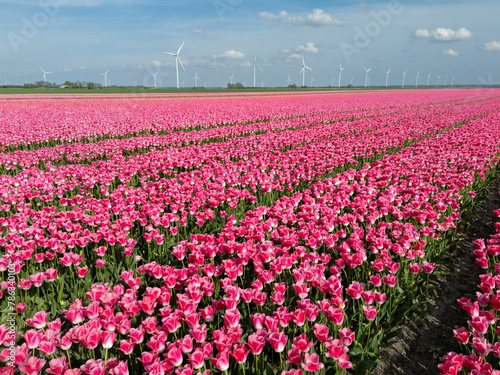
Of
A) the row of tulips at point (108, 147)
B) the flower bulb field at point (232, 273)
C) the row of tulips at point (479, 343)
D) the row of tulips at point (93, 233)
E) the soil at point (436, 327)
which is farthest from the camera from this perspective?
the row of tulips at point (108, 147)

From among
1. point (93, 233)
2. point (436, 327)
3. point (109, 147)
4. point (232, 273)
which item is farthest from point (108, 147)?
point (436, 327)

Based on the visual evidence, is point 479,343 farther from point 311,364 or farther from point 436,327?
point 436,327

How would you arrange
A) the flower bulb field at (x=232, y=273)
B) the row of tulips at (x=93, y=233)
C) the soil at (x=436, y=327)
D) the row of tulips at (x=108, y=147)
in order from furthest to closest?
1. the row of tulips at (x=108, y=147)
2. the row of tulips at (x=93, y=233)
3. the soil at (x=436, y=327)
4. the flower bulb field at (x=232, y=273)

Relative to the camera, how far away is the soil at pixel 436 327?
3162 mm

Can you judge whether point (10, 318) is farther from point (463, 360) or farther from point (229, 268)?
point (463, 360)

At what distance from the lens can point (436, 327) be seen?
3.68 metres

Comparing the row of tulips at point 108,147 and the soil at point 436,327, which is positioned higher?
the row of tulips at point 108,147

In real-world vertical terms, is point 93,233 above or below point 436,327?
above

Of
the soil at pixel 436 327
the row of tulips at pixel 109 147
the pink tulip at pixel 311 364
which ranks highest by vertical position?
the pink tulip at pixel 311 364

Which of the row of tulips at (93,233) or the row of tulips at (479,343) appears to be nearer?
the row of tulips at (479,343)

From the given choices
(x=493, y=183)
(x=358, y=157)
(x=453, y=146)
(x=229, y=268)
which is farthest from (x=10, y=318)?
(x=453, y=146)

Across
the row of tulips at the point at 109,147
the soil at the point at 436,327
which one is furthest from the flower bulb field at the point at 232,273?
the row of tulips at the point at 109,147

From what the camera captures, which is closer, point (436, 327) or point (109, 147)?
point (436, 327)

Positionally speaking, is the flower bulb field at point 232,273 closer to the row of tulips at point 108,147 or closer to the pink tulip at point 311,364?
the pink tulip at point 311,364
